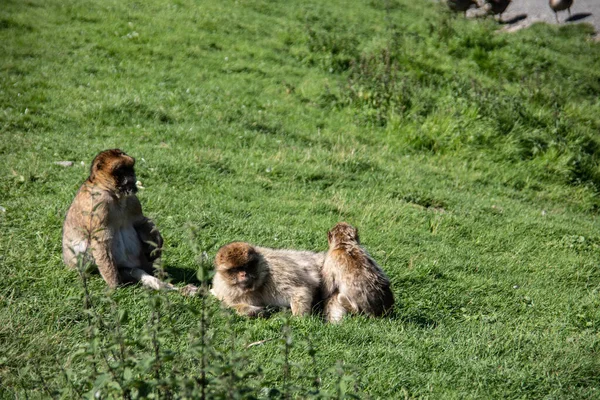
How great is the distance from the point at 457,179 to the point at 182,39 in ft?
22.1

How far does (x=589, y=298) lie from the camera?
261 inches

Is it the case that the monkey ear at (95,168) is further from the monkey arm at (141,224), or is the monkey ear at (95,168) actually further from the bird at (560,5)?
the bird at (560,5)

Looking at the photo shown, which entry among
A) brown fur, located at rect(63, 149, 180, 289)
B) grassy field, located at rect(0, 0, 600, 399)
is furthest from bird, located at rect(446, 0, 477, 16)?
brown fur, located at rect(63, 149, 180, 289)

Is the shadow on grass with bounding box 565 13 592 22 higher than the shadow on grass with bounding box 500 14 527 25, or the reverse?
the shadow on grass with bounding box 565 13 592 22

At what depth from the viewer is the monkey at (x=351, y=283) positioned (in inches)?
218

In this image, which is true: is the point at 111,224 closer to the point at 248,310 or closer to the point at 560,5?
the point at 248,310

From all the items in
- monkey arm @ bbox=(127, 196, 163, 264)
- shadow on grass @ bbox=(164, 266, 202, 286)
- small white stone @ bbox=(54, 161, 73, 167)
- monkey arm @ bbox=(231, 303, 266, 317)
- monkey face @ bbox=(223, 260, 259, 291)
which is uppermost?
monkey arm @ bbox=(127, 196, 163, 264)

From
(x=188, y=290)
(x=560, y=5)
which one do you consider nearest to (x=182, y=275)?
(x=188, y=290)

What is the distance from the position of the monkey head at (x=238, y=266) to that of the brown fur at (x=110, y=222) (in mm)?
551

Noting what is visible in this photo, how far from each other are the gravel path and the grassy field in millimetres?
2829

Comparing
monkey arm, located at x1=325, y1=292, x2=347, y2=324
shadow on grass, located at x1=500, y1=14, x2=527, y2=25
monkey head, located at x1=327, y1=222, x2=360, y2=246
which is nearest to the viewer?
monkey arm, located at x1=325, y1=292, x2=347, y2=324

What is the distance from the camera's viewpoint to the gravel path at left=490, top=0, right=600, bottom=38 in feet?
63.6

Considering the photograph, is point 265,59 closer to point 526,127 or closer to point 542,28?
point 526,127

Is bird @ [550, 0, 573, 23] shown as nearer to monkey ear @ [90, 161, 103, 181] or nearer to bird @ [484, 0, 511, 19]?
bird @ [484, 0, 511, 19]
